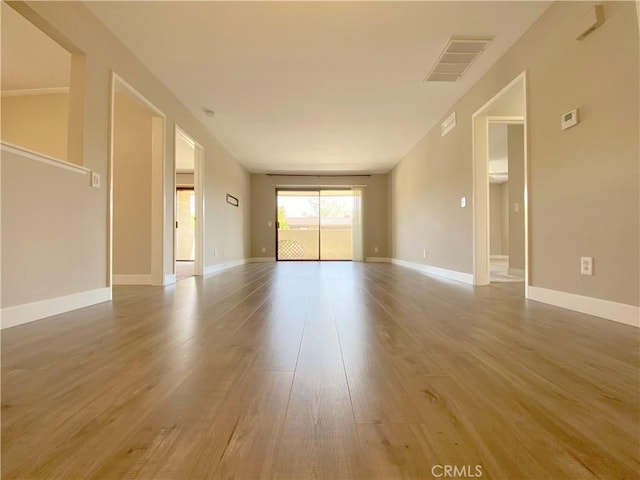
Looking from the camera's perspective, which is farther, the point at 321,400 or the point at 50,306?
the point at 50,306

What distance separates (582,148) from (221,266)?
17.8 feet

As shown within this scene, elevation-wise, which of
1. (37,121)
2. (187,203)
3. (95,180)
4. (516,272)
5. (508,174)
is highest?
(37,121)

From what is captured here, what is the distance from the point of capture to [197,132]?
498 cm

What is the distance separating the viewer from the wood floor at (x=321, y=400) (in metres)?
0.69

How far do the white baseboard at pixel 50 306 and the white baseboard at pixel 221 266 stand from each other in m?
2.59

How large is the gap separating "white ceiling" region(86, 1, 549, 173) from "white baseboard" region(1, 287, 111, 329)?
6.96 feet

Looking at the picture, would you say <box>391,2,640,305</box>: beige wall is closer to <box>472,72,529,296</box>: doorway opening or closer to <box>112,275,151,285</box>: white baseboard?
<box>472,72,529,296</box>: doorway opening

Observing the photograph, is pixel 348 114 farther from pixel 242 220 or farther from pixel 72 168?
pixel 242 220

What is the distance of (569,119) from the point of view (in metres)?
2.34

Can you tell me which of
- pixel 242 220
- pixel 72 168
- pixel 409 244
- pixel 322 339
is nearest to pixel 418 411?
pixel 322 339

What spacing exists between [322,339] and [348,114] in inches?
150

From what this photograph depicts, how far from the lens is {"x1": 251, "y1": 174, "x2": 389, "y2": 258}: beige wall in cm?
892

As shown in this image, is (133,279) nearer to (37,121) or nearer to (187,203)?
(37,121)

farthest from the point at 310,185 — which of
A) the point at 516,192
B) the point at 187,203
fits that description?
the point at 516,192
